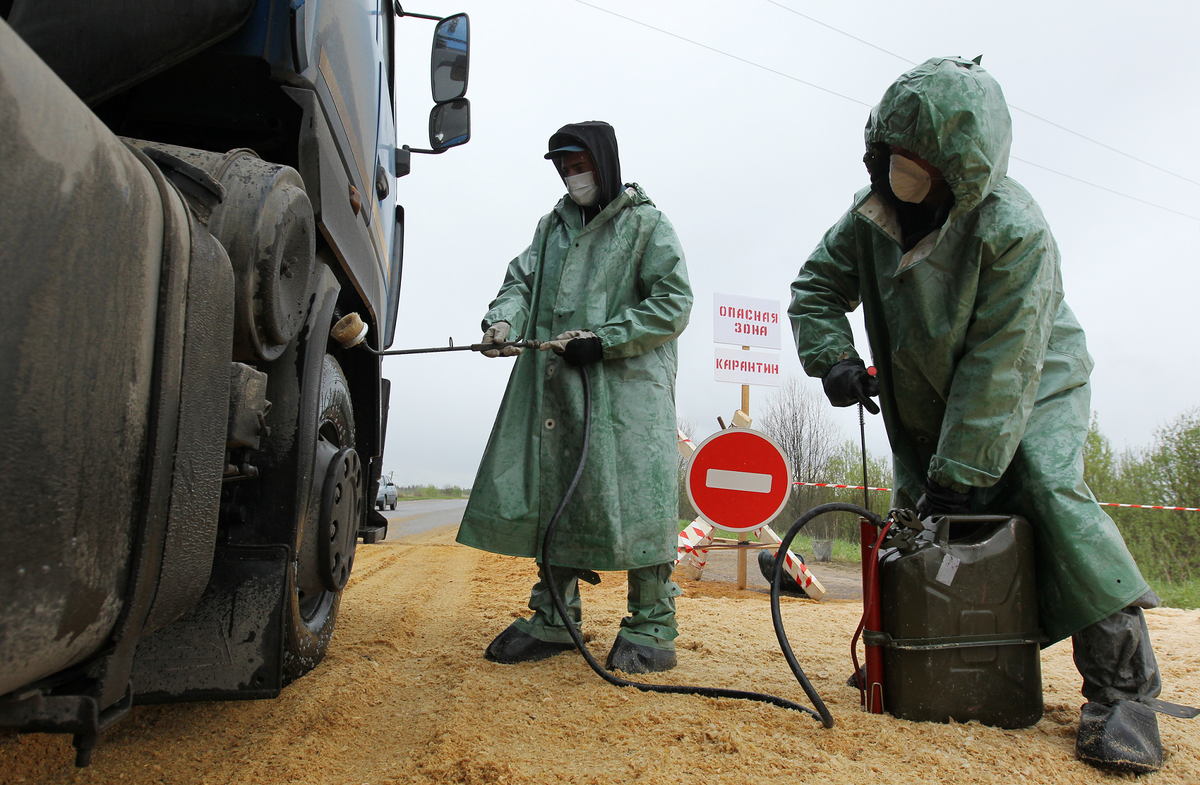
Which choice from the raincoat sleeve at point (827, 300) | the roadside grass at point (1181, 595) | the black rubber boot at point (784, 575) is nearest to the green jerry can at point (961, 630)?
the raincoat sleeve at point (827, 300)

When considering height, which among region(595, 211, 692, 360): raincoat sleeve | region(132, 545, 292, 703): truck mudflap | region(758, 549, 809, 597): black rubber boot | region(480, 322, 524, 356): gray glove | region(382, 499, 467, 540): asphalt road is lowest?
region(382, 499, 467, 540): asphalt road

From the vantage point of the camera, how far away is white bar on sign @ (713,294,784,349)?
6.11 m

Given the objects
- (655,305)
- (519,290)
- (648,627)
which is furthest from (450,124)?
(648,627)

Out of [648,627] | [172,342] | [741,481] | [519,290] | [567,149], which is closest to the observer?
[172,342]

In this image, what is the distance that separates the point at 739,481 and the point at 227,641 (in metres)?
3.83

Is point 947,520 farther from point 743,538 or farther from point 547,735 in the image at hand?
point 743,538

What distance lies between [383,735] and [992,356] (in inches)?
75.2

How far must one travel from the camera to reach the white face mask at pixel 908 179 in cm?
215

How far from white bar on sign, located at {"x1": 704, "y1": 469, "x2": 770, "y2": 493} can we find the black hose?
2.48 m

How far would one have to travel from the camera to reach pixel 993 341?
209 centimetres

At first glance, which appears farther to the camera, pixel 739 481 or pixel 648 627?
pixel 739 481

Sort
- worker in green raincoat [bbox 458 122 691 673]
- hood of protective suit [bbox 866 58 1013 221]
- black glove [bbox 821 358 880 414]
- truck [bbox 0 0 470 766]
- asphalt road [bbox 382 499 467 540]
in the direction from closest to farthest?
1. truck [bbox 0 0 470 766]
2. hood of protective suit [bbox 866 58 1013 221]
3. black glove [bbox 821 358 880 414]
4. worker in green raincoat [bbox 458 122 691 673]
5. asphalt road [bbox 382 499 467 540]

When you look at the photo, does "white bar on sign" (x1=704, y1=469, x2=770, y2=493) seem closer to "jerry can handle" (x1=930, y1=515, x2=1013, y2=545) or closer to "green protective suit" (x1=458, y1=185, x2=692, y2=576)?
"green protective suit" (x1=458, y1=185, x2=692, y2=576)

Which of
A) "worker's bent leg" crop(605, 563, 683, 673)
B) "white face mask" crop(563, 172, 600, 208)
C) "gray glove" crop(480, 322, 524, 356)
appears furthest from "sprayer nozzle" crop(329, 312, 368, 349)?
"worker's bent leg" crop(605, 563, 683, 673)
